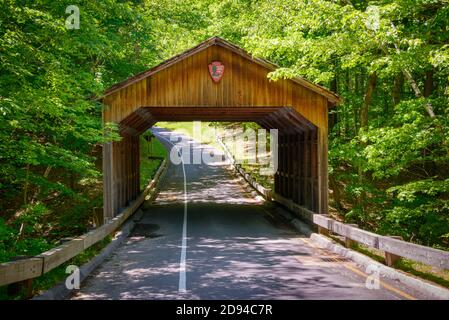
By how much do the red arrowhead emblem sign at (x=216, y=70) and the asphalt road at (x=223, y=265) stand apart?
4.94 metres

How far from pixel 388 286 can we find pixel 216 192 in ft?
62.2

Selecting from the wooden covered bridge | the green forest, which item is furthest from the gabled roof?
the green forest

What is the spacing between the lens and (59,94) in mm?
10578

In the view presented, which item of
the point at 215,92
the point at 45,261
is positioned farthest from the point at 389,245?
the point at 215,92

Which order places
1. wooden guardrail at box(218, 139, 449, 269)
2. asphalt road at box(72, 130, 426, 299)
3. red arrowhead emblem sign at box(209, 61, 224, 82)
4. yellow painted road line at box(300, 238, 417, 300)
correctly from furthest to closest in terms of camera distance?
red arrowhead emblem sign at box(209, 61, 224, 82) < asphalt road at box(72, 130, 426, 299) < yellow painted road line at box(300, 238, 417, 300) < wooden guardrail at box(218, 139, 449, 269)

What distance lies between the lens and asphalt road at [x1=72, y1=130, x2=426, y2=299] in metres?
7.61

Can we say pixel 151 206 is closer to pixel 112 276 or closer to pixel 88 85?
pixel 88 85

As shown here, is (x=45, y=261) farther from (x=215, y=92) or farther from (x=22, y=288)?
(x=215, y=92)

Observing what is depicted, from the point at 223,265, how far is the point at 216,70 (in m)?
7.32

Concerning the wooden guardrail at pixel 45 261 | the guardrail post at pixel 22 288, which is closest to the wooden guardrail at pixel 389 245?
the wooden guardrail at pixel 45 261

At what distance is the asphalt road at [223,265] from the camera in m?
A: 7.61

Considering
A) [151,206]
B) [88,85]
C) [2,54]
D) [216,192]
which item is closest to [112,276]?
[2,54]

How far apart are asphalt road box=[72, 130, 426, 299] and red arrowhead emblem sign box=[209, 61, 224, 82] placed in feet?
16.2

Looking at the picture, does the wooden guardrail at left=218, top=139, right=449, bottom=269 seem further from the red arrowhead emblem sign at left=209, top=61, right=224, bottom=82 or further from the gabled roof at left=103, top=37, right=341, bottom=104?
the red arrowhead emblem sign at left=209, top=61, right=224, bottom=82
